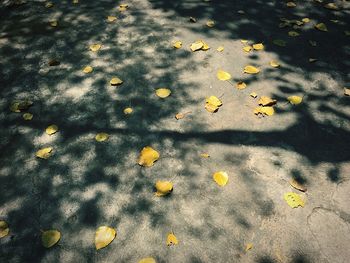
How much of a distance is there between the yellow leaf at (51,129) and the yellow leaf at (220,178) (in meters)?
1.55

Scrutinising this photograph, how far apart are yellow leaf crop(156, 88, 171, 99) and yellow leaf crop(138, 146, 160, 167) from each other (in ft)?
2.24

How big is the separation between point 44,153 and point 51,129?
0.28 metres

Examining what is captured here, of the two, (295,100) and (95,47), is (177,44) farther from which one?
(295,100)

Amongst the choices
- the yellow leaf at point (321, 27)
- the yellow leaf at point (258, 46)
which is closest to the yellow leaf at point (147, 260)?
the yellow leaf at point (258, 46)

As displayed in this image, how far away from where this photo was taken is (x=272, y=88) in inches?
126

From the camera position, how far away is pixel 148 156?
261 centimetres

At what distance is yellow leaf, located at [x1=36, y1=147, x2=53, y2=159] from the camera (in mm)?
2650

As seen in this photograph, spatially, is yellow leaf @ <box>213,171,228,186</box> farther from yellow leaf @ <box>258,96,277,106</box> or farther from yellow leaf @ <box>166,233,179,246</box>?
yellow leaf @ <box>258,96,277,106</box>

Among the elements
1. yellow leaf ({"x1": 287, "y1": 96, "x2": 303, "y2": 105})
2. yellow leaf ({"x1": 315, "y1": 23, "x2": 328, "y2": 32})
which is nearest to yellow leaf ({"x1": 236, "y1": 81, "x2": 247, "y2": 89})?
yellow leaf ({"x1": 287, "y1": 96, "x2": 303, "y2": 105})

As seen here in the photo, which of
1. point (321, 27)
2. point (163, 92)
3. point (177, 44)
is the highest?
point (321, 27)

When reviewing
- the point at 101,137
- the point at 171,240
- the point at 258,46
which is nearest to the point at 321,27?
the point at 258,46

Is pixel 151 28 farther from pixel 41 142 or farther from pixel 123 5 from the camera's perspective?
pixel 41 142

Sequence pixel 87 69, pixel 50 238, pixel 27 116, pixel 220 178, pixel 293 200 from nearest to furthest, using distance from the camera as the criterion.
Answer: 1. pixel 50 238
2. pixel 293 200
3. pixel 220 178
4. pixel 27 116
5. pixel 87 69

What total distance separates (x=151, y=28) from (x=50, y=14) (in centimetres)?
154
